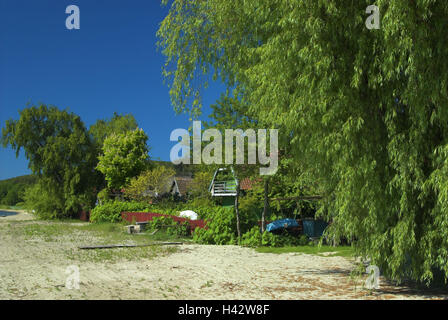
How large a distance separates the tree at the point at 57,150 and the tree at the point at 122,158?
1.91m

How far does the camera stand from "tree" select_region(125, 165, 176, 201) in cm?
3997

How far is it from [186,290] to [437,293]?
17.7ft

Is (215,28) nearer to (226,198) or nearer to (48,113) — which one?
(226,198)

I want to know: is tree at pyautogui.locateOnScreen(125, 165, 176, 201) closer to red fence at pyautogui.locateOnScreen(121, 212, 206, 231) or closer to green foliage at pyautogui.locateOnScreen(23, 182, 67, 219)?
green foliage at pyautogui.locateOnScreen(23, 182, 67, 219)

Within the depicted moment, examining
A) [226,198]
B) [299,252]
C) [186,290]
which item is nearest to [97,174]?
[226,198]

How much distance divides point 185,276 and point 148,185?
30.4 m

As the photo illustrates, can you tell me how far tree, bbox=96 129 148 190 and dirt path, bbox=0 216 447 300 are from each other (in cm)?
2688

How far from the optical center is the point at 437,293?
30.0ft

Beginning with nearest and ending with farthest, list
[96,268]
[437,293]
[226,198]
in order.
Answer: [437,293] < [96,268] < [226,198]

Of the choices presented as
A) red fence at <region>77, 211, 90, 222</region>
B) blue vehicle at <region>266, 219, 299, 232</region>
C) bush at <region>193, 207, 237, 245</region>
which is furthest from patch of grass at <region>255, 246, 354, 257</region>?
red fence at <region>77, 211, 90, 222</region>

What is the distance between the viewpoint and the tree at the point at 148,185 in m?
40.0

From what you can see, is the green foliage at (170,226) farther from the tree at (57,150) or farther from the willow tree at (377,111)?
the tree at (57,150)

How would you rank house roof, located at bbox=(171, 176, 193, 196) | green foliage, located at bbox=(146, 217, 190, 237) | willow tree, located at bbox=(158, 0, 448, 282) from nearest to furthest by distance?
willow tree, located at bbox=(158, 0, 448, 282) → green foliage, located at bbox=(146, 217, 190, 237) → house roof, located at bbox=(171, 176, 193, 196)
